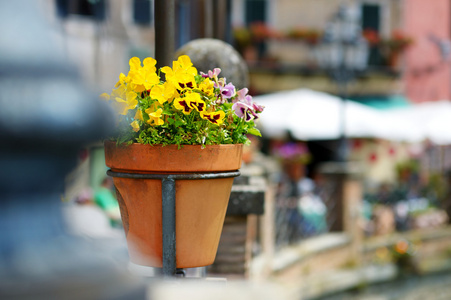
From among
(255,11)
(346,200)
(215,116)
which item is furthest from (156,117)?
(255,11)

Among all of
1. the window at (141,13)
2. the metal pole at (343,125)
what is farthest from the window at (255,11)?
the metal pole at (343,125)

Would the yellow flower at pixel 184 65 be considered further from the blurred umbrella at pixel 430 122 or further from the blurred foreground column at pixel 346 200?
the blurred umbrella at pixel 430 122

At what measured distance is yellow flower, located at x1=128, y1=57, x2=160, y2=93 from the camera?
1.60m

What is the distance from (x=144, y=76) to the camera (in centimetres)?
162

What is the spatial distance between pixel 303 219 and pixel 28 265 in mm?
7774

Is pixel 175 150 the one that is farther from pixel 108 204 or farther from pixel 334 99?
pixel 334 99

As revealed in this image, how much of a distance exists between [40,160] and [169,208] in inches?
37.6

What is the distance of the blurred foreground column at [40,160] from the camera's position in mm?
668

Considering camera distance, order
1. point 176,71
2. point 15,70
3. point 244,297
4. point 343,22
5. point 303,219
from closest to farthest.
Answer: point 15,70
point 244,297
point 176,71
point 303,219
point 343,22

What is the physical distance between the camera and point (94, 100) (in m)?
0.75

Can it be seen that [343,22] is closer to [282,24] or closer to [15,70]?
[282,24]

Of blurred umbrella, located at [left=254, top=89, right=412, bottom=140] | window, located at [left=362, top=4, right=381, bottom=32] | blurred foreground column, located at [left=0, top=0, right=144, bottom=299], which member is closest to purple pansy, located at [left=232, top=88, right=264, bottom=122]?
blurred foreground column, located at [left=0, top=0, right=144, bottom=299]

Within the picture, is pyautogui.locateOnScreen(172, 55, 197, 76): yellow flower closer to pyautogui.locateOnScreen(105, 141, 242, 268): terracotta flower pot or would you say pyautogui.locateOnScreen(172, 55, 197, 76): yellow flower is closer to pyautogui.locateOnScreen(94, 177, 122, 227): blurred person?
pyautogui.locateOnScreen(105, 141, 242, 268): terracotta flower pot

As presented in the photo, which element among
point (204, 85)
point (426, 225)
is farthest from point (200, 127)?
point (426, 225)
